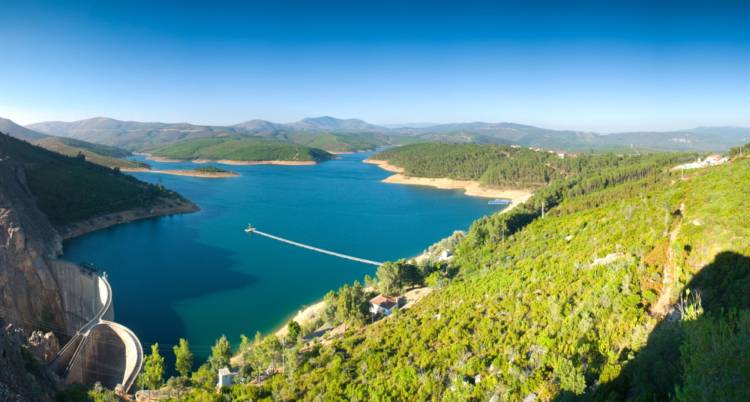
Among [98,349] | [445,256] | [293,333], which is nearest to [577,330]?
[293,333]

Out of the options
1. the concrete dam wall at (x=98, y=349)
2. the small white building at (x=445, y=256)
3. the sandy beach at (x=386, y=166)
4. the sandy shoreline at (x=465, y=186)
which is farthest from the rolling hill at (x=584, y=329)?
the sandy beach at (x=386, y=166)

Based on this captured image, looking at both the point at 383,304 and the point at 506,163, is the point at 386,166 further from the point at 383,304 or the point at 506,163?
the point at 383,304

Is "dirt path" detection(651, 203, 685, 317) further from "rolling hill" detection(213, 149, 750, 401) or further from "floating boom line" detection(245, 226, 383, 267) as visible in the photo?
"floating boom line" detection(245, 226, 383, 267)

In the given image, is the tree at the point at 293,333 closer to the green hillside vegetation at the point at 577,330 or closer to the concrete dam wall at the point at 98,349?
the green hillside vegetation at the point at 577,330

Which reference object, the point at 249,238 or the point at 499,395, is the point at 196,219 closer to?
the point at 249,238

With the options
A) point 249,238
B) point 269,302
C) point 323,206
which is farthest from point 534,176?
point 269,302

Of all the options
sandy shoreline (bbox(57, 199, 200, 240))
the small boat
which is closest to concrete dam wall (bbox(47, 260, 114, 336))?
sandy shoreline (bbox(57, 199, 200, 240))
